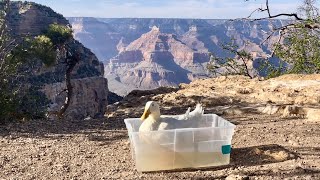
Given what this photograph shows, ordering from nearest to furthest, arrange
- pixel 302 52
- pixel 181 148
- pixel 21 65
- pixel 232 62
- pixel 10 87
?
pixel 181 148 < pixel 10 87 < pixel 21 65 < pixel 302 52 < pixel 232 62

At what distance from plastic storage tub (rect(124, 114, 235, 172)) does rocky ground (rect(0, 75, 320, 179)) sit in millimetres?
102

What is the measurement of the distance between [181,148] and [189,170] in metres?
0.24

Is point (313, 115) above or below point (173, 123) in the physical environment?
below

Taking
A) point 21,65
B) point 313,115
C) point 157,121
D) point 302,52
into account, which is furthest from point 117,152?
point 302,52

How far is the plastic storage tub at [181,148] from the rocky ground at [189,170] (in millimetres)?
102

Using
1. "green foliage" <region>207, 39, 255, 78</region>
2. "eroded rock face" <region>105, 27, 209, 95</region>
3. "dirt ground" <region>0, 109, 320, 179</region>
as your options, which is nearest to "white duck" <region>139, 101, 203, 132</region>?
"dirt ground" <region>0, 109, 320, 179</region>

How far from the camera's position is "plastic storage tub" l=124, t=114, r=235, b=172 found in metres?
4.15

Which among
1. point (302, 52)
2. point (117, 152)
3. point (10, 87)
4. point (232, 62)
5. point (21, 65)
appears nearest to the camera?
point (117, 152)

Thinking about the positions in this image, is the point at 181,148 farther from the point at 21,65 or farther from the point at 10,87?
the point at 21,65

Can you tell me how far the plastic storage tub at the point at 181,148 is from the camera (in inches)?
163

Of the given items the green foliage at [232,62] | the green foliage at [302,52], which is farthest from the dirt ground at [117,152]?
the green foliage at [232,62]

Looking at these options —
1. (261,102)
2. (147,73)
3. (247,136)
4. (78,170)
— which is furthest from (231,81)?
(147,73)

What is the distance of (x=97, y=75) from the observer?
54.5m

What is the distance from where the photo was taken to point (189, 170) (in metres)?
4.26
